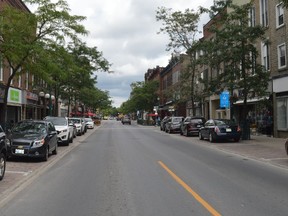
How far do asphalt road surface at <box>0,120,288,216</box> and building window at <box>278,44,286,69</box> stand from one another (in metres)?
14.5

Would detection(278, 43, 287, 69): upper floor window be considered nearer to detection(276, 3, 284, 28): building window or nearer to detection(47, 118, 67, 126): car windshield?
detection(276, 3, 284, 28): building window

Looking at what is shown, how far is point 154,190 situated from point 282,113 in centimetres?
1979

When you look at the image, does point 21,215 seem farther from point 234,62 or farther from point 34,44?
point 234,62

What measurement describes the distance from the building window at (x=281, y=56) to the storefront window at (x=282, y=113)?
2.32 meters

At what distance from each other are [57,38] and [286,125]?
15634 millimetres

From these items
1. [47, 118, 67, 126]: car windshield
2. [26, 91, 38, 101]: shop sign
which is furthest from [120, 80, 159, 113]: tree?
[47, 118, 67, 126]: car windshield

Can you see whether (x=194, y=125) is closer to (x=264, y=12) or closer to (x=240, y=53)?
(x=240, y=53)

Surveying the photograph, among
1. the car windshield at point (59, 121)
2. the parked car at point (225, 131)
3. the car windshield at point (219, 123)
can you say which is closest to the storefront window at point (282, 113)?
the parked car at point (225, 131)

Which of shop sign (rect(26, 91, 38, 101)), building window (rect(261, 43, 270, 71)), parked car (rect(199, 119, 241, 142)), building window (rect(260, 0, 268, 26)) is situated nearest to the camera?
parked car (rect(199, 119, 241, 142))

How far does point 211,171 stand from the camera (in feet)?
38.0

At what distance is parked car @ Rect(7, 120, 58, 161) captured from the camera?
540 inches

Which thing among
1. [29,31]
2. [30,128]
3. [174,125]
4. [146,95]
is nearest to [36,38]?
[29,31]

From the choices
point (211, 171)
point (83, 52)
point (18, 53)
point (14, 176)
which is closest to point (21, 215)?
point (14, 176)

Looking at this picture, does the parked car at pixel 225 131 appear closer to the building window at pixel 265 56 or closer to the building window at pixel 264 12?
the building window at pixel 265 56
